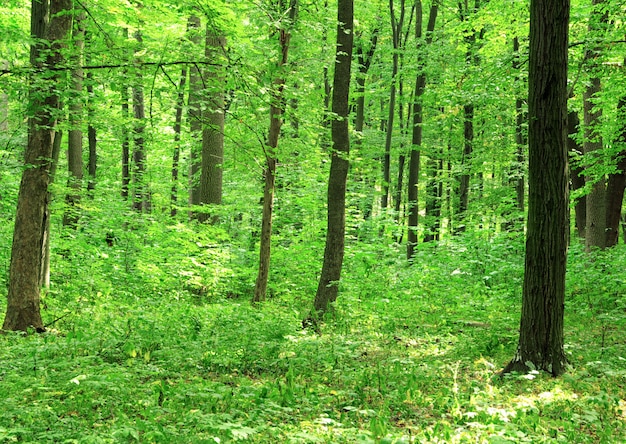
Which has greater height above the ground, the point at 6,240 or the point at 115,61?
the point at 115,61

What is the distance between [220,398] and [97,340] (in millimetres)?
2976

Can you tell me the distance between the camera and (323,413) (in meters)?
4.99

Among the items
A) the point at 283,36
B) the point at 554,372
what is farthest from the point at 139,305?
the point at 554,372

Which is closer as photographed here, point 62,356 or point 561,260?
point 561,260

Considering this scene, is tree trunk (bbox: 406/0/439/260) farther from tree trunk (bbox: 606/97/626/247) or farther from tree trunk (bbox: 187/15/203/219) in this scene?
tree trunk (bbox: 187/15/203/219)

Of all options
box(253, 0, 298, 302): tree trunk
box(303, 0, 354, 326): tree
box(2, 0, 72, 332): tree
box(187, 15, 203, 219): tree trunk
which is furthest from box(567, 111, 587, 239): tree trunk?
box(2, 0, 72, 332): tree

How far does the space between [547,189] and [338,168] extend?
4.45m

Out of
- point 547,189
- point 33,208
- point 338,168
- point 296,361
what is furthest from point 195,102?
point 547,189

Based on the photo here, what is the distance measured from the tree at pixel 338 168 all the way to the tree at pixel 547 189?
13.4 ft

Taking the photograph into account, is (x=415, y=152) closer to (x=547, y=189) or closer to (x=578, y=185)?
(x=578, y=185)

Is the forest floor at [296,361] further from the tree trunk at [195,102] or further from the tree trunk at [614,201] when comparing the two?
the tree trunk at [195,102]

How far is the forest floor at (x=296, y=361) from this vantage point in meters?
4.38

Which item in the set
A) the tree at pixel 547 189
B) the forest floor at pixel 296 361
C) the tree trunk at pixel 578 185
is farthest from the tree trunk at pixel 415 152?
the tree at pixel 547 189

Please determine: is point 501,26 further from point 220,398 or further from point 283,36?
point 220,398
